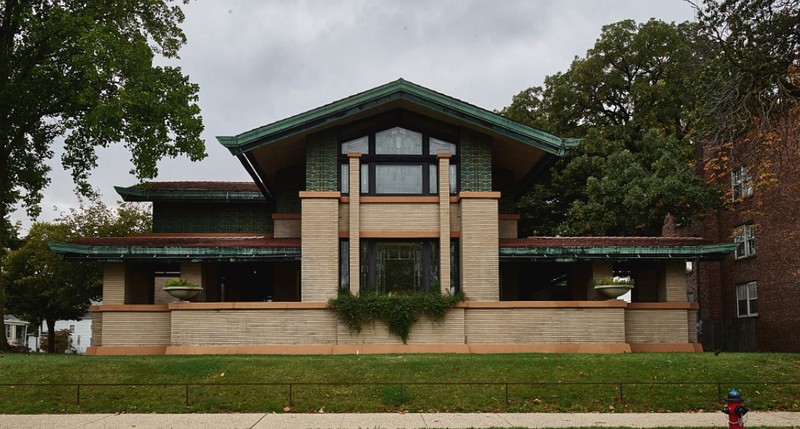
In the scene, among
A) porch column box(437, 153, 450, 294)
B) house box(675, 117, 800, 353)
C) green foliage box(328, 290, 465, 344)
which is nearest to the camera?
green foliage box(328, 290, 465, 344)

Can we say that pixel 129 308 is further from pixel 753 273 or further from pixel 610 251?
pixel 753 273

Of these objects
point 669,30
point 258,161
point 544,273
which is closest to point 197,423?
point 258,161

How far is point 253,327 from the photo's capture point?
2400cm

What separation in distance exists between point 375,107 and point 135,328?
9.76m

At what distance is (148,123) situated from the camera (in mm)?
29516

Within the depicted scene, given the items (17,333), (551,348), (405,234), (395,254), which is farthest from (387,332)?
(17,333)

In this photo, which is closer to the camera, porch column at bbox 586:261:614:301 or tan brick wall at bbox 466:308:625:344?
tan brick wall at bbox 466:308:625:344

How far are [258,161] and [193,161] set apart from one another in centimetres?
526

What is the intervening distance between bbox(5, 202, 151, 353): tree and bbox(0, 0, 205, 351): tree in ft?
44.7

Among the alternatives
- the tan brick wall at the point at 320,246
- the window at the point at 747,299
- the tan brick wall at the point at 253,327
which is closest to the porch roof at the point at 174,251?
the tan brick wall at the point at 320,246

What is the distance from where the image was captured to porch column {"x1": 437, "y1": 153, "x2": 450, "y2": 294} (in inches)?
974

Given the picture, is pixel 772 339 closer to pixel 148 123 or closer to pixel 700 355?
pixel 700 355

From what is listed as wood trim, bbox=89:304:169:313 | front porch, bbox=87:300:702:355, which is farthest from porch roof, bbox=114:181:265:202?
front porch, bbox=87:300:702:355

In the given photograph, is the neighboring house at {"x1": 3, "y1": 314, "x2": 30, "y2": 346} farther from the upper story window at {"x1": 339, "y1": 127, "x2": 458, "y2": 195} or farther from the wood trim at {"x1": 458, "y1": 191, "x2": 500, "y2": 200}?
the wood trim at {"x1": 458, "y1": 191, "x2": 500, "y2": 200}
